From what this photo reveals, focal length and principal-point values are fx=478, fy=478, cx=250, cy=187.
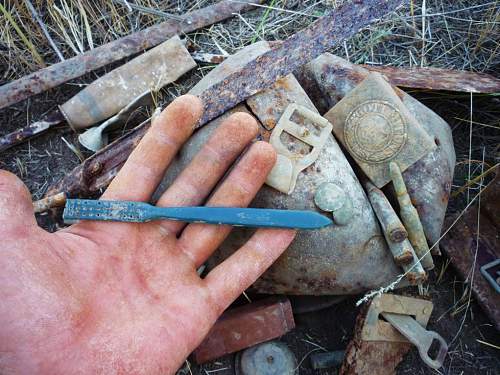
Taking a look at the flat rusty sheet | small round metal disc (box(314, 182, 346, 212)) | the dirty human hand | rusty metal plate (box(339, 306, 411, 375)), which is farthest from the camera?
the flat rusty sheet

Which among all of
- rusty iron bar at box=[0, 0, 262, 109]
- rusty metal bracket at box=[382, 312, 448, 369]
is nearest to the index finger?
rusty iron bar at box=[0, 0, 262, 109]

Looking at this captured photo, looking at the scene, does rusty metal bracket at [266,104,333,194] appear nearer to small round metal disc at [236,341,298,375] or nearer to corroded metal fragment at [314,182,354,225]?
corroded metal fragment at [314,182,354,225]

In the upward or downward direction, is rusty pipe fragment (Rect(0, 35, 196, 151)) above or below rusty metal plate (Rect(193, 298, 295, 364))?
above

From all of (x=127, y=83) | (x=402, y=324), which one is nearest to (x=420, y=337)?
(x=402, y=324)

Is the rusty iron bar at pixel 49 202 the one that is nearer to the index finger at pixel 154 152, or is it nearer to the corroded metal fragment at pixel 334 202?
the index finger at pixel 154 152

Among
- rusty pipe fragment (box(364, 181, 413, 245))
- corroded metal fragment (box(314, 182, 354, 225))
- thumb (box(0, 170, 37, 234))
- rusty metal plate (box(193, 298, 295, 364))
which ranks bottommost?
rusty metal plate (box(193, 298, 295, 364))

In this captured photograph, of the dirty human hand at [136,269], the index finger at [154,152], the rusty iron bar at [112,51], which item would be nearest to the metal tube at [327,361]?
the dirty human hand at [136,269]

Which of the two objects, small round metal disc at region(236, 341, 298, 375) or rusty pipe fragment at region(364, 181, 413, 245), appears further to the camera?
small round metal disc at region(236, 341, 298, 375)
